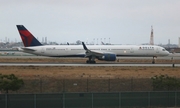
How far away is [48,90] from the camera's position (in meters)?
24.1

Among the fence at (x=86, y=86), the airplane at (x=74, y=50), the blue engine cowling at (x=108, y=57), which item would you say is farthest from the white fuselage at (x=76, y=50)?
the fence at (x=86, y=86)

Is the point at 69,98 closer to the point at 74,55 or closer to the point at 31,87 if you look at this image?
the point at 31,87

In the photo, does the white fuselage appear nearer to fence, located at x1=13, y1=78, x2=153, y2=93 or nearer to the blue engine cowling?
the blue engine cowling

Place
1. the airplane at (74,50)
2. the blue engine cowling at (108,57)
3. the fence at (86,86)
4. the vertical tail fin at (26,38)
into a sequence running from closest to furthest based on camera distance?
the fence at (86,86) < the blue engine cowling at (108,57) < the airplane at (74,50) < the vertical tail fin at (26,38)

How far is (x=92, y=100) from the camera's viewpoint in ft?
61.0

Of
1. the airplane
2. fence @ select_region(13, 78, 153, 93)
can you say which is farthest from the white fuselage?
fence @ select_region(13, 78, 153, 93)

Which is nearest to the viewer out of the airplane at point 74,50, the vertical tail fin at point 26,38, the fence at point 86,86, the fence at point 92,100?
the fence at point 92,100

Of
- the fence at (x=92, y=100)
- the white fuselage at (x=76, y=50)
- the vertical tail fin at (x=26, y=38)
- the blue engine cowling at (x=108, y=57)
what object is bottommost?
the fence at (x=92, y=100)

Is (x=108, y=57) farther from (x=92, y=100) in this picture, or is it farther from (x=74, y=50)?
(x=92, y=100)

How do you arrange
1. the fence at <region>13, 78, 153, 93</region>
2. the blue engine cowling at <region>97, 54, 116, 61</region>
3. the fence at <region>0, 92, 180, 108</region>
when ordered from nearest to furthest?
1. the fence at <region>0, 92, 180, 108</region>
2. the fence at <region>13, 78, 153, 93</region>
3. the blue engine cowling at <region>97, 54, 116, 61</region>

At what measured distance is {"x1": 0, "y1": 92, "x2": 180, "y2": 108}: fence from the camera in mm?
17984

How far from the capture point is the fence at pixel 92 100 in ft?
59.0

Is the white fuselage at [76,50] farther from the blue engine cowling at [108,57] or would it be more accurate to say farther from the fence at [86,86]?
the fence at [86,86]

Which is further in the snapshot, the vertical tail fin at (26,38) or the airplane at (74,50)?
the vertical tail fin at (26,38)
